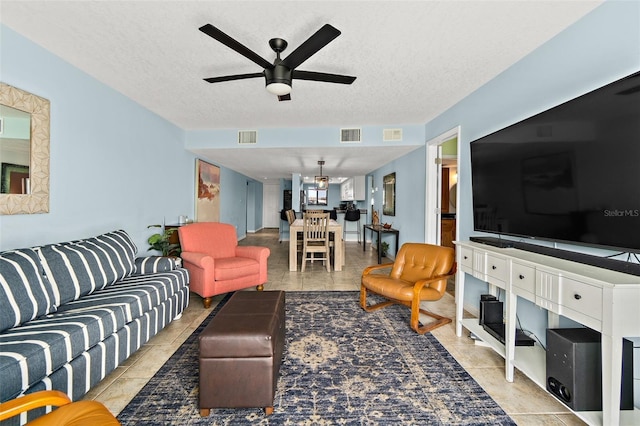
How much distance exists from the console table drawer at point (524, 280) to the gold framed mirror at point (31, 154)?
11.9 ft

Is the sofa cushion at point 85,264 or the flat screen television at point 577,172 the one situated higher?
the flat screen television at point 577,172

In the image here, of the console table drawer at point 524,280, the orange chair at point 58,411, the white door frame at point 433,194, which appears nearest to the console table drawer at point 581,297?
the console table drawer at point 524,280

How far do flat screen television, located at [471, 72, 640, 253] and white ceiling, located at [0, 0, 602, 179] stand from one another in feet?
2.38

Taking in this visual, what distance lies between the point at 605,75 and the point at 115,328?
3.46 meters

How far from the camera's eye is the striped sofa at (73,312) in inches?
52.2

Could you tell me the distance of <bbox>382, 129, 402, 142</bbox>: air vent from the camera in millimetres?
4352

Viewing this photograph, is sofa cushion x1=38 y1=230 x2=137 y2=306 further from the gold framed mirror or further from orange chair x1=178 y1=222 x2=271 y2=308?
orange chair x1=178 y1=222 x2=271 y2=308

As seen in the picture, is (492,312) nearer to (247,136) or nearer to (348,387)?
(348,387)

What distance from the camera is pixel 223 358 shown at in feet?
4.86

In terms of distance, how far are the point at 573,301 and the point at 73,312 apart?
2.89m

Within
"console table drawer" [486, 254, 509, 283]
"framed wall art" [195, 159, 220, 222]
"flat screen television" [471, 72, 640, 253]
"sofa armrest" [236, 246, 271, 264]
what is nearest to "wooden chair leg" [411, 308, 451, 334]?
"console table drawer" [486, 254, 509, 283]

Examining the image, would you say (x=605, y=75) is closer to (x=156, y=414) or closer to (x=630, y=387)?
(x=630, y=387)

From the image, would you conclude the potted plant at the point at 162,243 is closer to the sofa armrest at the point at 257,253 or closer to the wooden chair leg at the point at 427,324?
the sofa armrest at the point at 257,253

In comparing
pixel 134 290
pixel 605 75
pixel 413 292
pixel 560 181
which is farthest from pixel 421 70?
pixel 134 290
